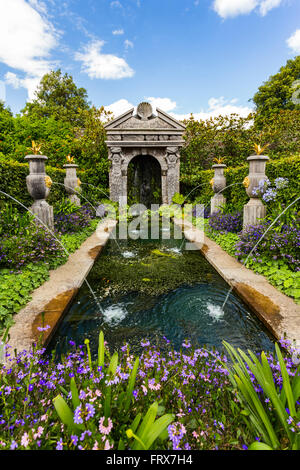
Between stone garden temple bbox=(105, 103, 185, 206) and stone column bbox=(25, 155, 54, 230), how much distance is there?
6971 mm

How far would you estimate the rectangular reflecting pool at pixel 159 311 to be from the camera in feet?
8.29

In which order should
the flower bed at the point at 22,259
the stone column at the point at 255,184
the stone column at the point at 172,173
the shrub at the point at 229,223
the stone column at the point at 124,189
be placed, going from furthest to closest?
the stone column at the point at 124,189, the stone column at the point at 172,173, the shrub at the point at 229,223, the stone column at the point at 255,184, the flower bed at the point at 22,259

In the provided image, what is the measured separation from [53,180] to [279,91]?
29.4 m

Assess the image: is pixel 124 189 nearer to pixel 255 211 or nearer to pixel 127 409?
pixel 255 211

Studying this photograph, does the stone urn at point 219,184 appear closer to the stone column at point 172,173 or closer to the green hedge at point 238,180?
the green hedge at point 238,180

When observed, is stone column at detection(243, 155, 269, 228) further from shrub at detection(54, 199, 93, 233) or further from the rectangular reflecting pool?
shrub at detection(54, 199, 93, 233)

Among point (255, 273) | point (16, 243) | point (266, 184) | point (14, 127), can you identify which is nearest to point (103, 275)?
point (16, 243)

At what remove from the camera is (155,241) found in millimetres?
7262

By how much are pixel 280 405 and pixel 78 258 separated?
4532mm

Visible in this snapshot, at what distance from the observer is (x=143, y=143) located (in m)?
12.0

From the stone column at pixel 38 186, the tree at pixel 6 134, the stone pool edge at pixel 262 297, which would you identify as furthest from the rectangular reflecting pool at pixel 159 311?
the tree at pixel 6 134

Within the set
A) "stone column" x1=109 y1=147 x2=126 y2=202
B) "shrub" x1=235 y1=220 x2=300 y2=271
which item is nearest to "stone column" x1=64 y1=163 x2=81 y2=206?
"stone column" x1=109 y1=147 x2=126 y2=202

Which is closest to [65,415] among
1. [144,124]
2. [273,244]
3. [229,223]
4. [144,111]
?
[273,244]

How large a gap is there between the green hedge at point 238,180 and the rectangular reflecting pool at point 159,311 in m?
2.93
